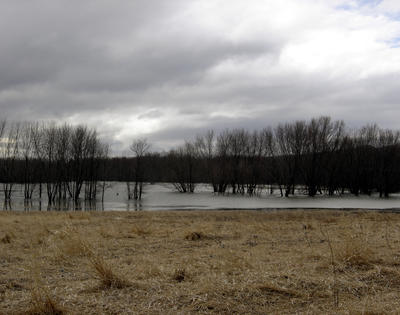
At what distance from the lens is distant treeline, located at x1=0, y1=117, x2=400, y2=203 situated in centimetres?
6103

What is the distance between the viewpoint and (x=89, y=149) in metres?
66.2

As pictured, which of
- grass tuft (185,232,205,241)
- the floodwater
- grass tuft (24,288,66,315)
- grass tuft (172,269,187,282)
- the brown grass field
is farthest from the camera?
the floodwater

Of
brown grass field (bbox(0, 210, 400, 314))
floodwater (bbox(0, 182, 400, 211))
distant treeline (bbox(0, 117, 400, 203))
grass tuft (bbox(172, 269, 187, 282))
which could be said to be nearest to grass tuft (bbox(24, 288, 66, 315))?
brown grass field (bbox(0, 210, 400, 314))

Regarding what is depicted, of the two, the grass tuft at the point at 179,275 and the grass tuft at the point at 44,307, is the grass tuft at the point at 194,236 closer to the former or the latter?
the grass tuft at the point at 179,275

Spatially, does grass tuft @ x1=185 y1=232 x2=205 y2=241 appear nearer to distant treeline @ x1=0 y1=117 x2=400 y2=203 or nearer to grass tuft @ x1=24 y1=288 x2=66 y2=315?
grass tuft @ x1=24 y1=288 x2=66 y2=315

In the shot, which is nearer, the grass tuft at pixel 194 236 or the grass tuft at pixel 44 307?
the grass tuft at pixel 44 307

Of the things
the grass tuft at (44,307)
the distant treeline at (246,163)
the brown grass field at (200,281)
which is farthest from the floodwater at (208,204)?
the grass tuft at (44,307)

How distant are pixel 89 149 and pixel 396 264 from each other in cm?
6408

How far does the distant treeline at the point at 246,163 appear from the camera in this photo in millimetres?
61031

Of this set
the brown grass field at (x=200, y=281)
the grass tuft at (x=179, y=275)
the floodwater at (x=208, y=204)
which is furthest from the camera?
the floodwater at (x=208, y=204)

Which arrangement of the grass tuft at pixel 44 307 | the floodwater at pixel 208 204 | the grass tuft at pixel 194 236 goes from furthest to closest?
the floodwater at pixel 208 204, the grass tuft at pixel 194 236, the grass tuft at pixel 44 307

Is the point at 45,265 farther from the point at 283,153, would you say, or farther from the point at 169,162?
the point at 169,162

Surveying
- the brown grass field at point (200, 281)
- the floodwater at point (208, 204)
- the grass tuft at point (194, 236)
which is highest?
the brown grass field at point (200, 281)

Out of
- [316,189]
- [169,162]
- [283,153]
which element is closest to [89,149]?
[169,162]
